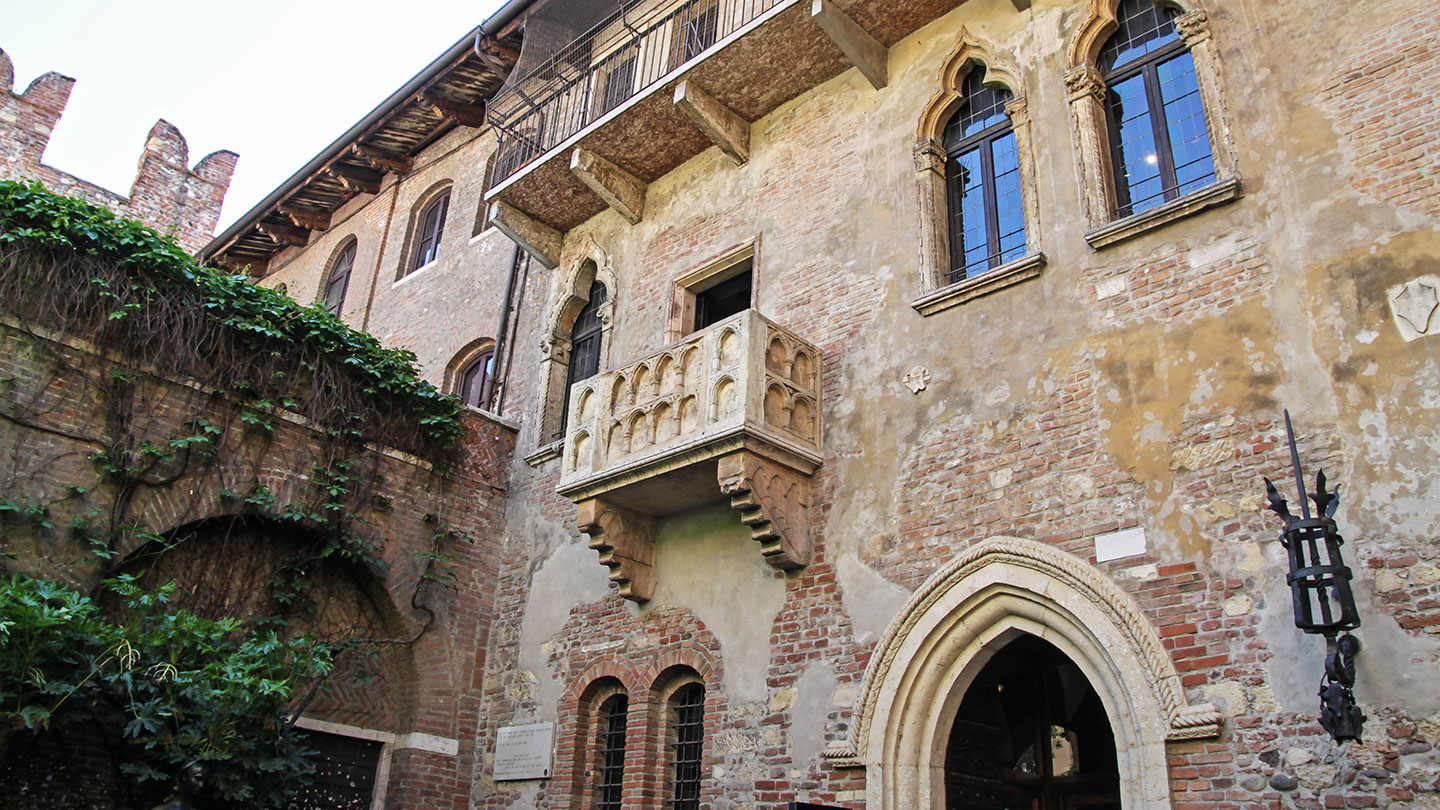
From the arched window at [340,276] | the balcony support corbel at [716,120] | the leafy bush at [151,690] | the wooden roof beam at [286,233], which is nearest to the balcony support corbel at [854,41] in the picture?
the balcony support corbel at [716,120]

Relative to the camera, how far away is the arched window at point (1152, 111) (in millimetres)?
7227

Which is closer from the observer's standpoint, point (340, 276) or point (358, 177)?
point (358, 177)

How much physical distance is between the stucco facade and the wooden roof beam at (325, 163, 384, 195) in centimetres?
791

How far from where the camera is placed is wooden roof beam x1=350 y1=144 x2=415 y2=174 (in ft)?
54.9

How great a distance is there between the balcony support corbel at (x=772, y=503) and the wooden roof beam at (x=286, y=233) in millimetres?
13568

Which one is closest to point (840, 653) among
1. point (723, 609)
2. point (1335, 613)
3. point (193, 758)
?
point (723, 609)

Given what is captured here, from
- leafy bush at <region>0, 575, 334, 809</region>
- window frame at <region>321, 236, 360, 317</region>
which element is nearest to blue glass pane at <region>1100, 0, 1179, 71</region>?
leafy bush at <region>0, 575, 334, 809</region>

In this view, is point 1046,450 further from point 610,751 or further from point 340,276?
point 340,276

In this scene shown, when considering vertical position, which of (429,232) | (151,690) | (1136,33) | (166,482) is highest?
(429,232)

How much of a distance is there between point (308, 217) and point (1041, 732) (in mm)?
15184

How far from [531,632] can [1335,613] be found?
23.0 feet

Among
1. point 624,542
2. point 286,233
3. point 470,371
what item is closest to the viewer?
point 624,542

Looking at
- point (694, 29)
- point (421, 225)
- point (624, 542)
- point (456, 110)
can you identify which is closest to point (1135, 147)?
point (694, 29)

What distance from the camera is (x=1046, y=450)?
22.9ft
